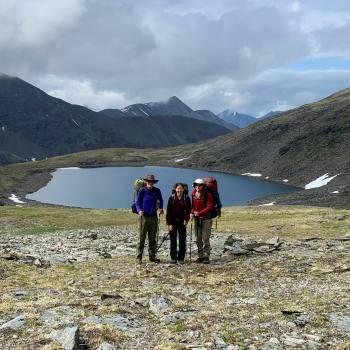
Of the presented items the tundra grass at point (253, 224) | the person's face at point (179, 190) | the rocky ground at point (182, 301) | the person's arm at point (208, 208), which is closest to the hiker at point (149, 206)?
the person's face at point (179, 190)

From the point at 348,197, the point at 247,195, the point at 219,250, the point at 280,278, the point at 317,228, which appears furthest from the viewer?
the point at 247,195

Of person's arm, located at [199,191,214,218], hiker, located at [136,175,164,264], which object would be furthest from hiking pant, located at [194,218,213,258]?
hiker, located at [136,175,164,264]

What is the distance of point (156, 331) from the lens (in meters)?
11.8

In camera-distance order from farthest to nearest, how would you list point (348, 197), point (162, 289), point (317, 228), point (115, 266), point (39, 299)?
point (348, 197) < point (317, 228) < point (115, 266) < point (162, 289) < point (39, 299)

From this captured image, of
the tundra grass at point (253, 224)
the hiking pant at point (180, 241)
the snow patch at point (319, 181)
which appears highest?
the snow patch at point (319, 181)

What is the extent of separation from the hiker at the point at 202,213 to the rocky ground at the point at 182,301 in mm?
761

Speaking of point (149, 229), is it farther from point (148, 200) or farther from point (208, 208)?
point (208, 208)

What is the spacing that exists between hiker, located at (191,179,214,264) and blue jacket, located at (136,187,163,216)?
62.2 inches

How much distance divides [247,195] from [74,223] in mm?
116147

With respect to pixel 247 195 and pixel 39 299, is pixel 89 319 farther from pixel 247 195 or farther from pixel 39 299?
pixel 247 195

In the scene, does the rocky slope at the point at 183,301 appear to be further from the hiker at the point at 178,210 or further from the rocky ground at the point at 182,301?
the hiker at the point at 178,210

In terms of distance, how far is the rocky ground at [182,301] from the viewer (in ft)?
36.2

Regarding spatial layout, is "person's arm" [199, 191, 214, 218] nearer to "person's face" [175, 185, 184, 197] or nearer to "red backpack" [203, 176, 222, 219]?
"red backpack" [203, 176, 222, 219]

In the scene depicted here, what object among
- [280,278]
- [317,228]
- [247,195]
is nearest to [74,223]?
[317,228]
